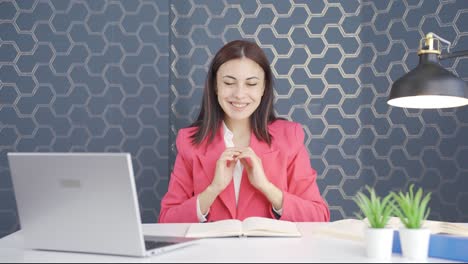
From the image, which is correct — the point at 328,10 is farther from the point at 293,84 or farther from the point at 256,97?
A: the point at 256,97

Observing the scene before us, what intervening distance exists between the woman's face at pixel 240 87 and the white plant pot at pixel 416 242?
45.3 inches

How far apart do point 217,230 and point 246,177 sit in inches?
28.0

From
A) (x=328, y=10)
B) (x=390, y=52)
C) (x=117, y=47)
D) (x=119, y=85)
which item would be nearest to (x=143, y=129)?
(x=119, y=85)

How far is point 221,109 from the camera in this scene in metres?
2.40

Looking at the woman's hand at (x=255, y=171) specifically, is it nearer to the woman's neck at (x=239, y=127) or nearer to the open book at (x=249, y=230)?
the woman's neck at (x=239, y=127)

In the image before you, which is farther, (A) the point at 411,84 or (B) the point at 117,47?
(B) the point at 117,47

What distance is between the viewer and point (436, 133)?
293 centimetres

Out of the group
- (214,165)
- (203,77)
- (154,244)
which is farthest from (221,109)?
(154,244)

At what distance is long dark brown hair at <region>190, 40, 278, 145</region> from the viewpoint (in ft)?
7.54

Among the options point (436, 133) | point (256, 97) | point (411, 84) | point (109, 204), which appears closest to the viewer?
point (109, 204)

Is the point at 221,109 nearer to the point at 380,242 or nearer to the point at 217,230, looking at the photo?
the point at 217,230

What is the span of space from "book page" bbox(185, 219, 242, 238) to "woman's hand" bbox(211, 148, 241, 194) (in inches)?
15.7

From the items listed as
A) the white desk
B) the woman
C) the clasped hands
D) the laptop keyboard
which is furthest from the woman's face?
the laptop keyboard

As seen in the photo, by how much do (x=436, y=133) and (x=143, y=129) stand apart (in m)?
1.47
